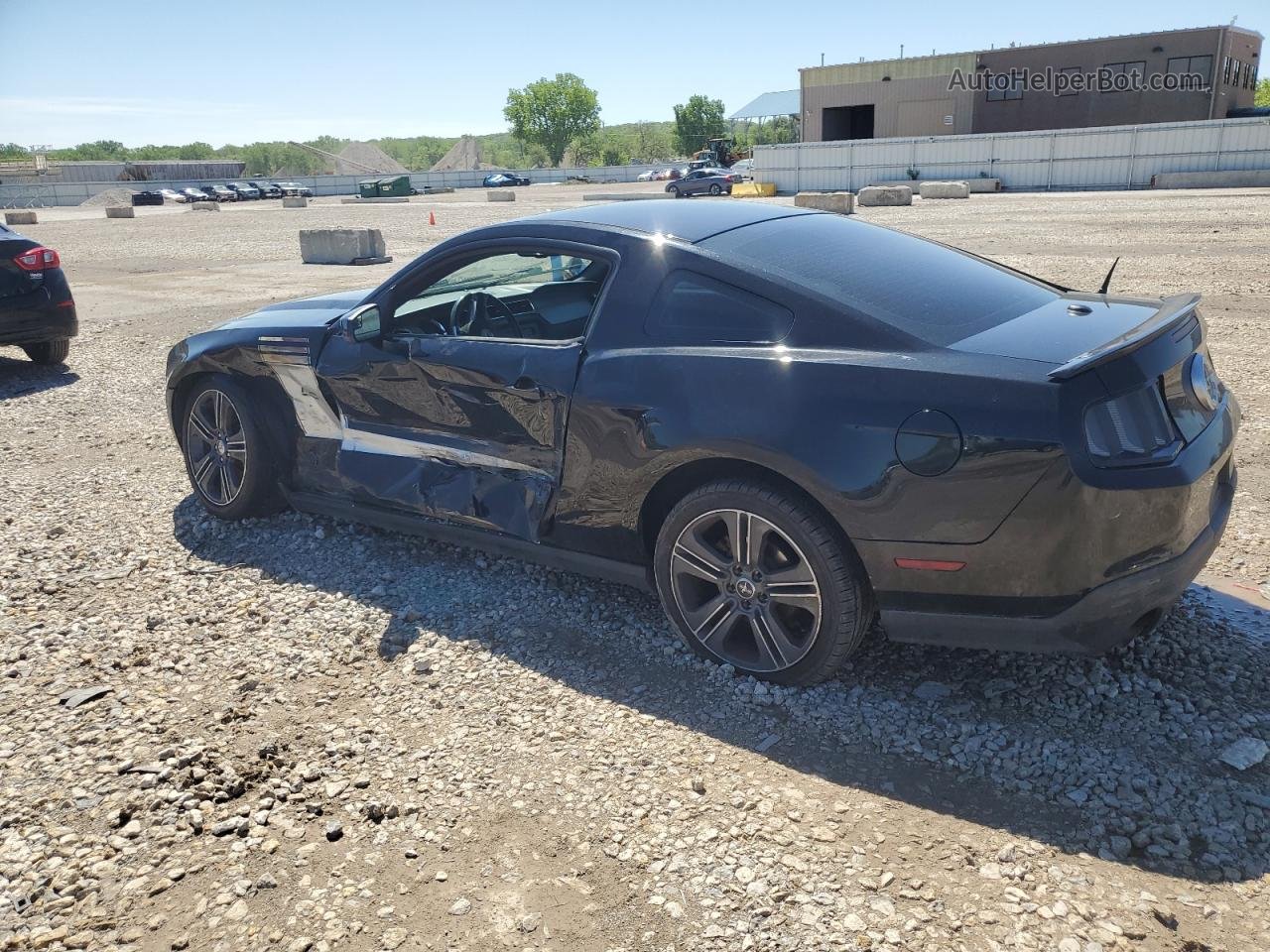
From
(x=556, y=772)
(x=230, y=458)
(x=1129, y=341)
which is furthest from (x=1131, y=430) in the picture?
(x=230, y=458)

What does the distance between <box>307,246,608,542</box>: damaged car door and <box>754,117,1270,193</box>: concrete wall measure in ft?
126

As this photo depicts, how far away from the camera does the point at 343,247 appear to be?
18.6 meters

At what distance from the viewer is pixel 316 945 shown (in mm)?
2424

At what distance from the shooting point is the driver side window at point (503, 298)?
4133 mm

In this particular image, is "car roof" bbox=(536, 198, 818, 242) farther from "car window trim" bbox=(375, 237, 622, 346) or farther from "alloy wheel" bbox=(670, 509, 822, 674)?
"alloy wheel" bbox=(670, 509, 822, 674)

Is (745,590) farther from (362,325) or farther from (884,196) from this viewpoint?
(884,196)

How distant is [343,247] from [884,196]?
18227 millimetres

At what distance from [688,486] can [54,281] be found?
8456 mm

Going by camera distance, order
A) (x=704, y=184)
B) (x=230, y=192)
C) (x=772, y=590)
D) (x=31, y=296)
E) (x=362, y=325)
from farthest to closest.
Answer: (x=230, y=192)
(x=704, y=184)
(x=31, y=296)
(x=362, y=325)
(x=772, y=590)

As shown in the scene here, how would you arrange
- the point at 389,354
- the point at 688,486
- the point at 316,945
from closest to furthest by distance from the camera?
the point at 316,945
the point at 688,486
the point at 389,354

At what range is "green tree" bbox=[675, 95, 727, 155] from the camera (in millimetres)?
114375

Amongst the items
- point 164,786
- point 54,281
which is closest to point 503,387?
point 164,786

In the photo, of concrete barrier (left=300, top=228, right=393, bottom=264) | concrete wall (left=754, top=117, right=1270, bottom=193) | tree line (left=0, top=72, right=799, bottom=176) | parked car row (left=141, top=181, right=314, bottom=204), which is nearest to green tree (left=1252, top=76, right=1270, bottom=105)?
tree line (left=0, top=72, right=799, bottom=176)

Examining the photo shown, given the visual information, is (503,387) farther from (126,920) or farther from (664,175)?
(664,175)
